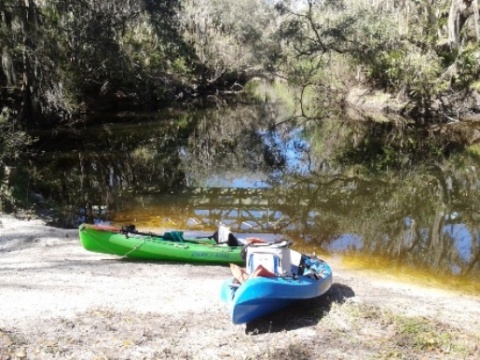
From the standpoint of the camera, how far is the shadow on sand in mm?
6259

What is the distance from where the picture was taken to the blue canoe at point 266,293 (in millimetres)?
6052

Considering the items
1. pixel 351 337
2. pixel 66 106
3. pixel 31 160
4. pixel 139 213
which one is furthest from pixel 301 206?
pixel 66 106

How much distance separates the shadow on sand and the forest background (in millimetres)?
8223

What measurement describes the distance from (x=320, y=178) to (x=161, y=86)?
67.5ft

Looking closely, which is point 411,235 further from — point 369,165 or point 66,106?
point 66,106

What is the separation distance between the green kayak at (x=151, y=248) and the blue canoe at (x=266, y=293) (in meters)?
1.72

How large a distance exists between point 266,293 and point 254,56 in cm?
3969

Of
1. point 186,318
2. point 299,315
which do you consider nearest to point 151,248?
point 186,318

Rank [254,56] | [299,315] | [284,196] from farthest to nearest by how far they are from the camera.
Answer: [254,56], [284,196], [299,315]

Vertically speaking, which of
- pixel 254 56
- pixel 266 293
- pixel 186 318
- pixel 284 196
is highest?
pixel 254 56

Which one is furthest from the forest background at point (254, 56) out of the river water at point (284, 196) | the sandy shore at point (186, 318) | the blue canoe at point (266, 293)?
the blue canoe at point (266, 293)

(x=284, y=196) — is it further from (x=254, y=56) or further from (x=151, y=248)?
(x=254, y=56)

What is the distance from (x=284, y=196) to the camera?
1430cm

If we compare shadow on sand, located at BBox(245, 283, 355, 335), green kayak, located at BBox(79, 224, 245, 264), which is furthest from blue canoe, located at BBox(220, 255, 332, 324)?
green kayak, located at BBox(79, 224, 245, 264)
